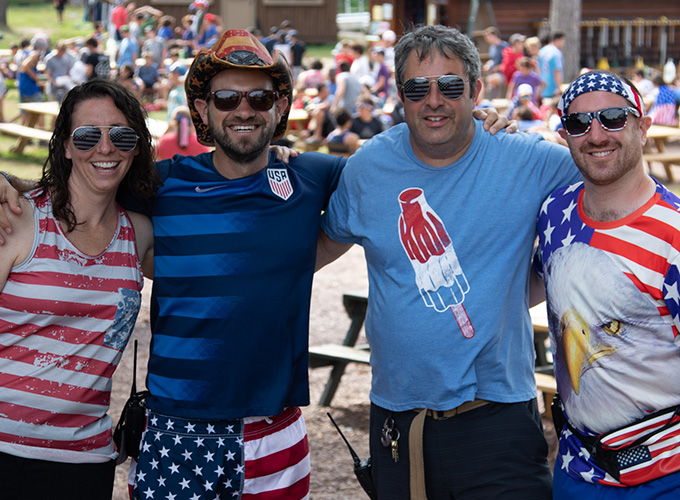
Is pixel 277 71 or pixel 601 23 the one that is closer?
pixel 277 71

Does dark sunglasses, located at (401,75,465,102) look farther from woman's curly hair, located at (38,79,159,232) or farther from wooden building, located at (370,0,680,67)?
wooden building, located at (370,0,680,67)

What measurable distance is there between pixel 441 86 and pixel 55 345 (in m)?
1.56

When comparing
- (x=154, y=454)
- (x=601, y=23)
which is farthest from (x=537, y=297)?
(x=601, y=23)

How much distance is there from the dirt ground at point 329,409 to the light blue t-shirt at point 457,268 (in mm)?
2174

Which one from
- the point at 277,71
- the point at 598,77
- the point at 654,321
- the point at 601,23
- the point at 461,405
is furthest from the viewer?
the point at 601,23

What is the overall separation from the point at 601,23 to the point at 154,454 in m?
26.2

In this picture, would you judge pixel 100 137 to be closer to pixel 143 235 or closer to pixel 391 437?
pixel 143 235

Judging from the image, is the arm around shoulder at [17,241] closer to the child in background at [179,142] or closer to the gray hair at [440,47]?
the gray hair at [440,47]

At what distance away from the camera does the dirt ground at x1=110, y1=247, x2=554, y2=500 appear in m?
4.85

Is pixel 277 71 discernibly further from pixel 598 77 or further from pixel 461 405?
pixel 461 405

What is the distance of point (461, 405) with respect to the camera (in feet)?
9.01

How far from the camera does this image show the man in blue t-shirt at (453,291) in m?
2.72

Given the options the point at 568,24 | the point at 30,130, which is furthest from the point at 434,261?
the point at 568,24

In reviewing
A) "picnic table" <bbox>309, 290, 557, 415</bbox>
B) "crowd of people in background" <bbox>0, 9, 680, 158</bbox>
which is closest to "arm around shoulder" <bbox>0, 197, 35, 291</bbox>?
"picnic table" <bbox>309, 290, 557, 415</bbox>
